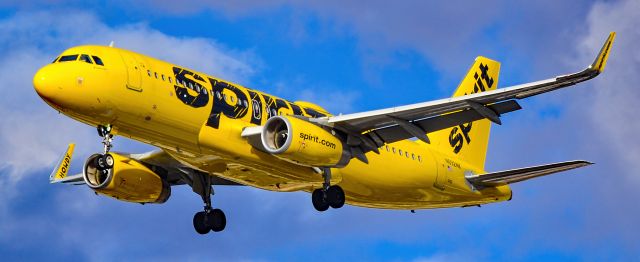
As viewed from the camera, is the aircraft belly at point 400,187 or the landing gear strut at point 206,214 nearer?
the aircraft belly at point 400,187

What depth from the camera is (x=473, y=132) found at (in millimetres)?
56750

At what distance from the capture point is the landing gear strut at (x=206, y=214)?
50.5 m

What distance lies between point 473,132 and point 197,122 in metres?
18.0

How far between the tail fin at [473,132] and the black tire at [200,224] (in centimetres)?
1038

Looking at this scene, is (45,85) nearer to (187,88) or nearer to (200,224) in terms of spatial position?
(187,88)

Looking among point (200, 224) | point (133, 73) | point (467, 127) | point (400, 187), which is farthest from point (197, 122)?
point (467, 127)

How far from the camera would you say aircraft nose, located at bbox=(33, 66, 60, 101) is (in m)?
40.1

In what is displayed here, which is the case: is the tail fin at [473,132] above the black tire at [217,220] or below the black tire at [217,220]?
above

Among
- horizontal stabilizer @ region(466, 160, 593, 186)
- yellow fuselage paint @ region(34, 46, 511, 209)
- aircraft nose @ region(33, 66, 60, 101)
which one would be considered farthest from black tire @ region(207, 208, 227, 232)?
aircraft nose @ region(33, 66, 60, 101)

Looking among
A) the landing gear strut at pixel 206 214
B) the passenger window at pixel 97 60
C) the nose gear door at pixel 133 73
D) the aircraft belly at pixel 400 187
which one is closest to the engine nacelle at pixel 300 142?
the aircraft belly at pixel 400 187

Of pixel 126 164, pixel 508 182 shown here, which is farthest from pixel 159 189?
pixel 508 182

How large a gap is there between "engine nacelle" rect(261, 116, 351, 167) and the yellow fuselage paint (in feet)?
2.95

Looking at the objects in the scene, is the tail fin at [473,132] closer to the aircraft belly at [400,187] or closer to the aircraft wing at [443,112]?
the aircraft belly at [400,187]

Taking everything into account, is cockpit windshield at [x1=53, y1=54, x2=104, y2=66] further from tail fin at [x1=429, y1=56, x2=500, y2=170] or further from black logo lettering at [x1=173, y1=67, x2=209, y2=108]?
Result: tail fin at [x1=429, y1=56, x2=500, y2=170]
